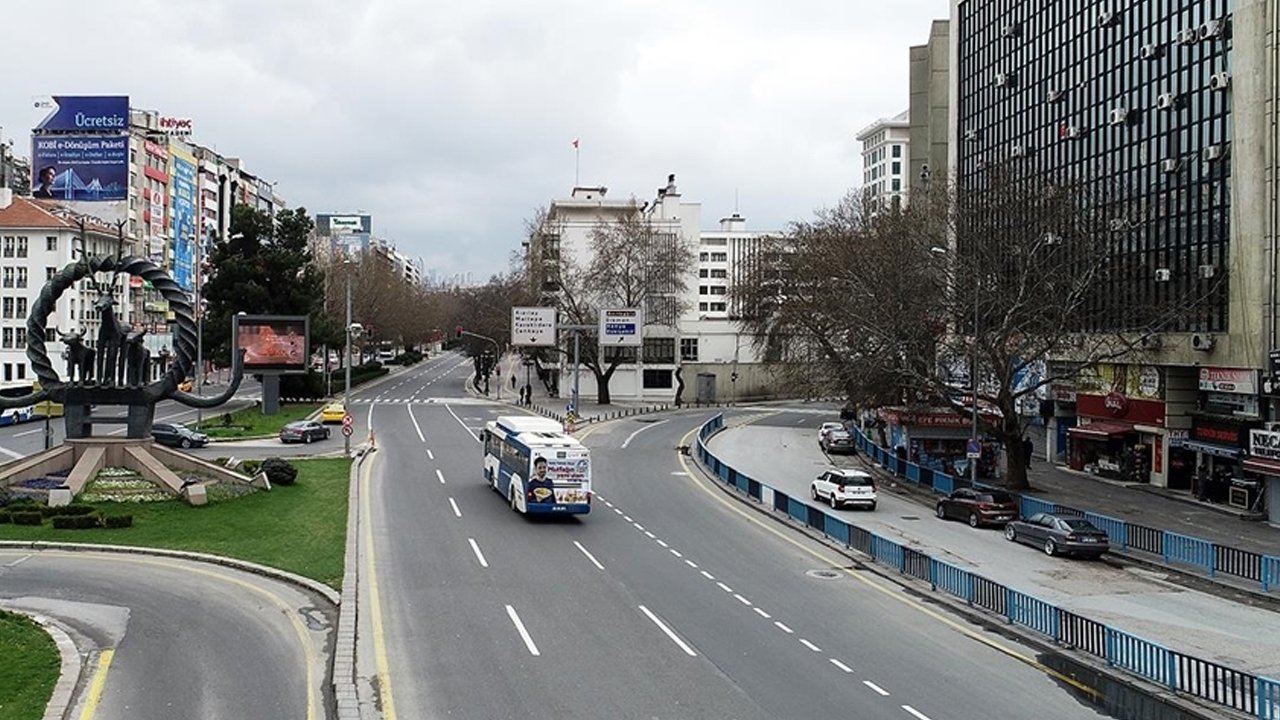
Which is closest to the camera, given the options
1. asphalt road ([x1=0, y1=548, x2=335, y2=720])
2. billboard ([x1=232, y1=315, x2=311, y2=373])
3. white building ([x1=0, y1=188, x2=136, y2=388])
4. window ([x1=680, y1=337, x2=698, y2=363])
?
asphalt road ([x1=0, y1=548, x2=335, y2=720])

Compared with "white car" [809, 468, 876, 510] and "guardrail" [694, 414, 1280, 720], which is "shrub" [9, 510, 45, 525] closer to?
"guardrail" [694, 414, 1280, 720]

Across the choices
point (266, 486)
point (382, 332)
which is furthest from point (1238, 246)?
point (382, 332)

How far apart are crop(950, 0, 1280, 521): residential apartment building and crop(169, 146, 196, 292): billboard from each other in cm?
9334

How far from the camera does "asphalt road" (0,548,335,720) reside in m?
16.4

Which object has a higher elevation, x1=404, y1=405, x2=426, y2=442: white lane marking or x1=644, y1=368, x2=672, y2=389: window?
x1=644, y1=368, x2=672, y2=389: window

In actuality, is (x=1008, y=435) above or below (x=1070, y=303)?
below

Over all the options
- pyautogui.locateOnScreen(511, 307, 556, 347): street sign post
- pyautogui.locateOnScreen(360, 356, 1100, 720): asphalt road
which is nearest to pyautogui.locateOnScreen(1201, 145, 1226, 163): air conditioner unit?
pyautogui.locateOnScreen(360, 356, 1100, 720): asphalt road

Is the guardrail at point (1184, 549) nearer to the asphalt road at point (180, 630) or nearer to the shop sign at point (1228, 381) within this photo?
the shop sign at point (1228, 381)

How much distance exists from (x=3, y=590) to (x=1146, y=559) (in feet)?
94.7

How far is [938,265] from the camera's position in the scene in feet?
156

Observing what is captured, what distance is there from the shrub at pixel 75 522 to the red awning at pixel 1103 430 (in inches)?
1587

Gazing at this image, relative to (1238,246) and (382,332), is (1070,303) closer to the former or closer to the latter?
(1238,246)

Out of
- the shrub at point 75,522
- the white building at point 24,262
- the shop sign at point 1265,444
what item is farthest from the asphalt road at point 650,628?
the white building at point 24,262

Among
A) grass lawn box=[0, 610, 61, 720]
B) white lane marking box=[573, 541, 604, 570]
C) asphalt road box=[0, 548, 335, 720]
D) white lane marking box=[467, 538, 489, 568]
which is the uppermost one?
grass lawn box=[0, 610, 61, 720]
